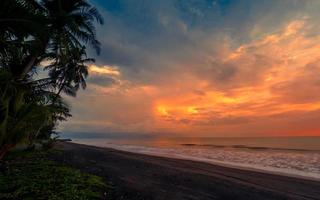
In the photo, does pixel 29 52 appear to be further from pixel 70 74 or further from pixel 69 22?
pixel 70 74

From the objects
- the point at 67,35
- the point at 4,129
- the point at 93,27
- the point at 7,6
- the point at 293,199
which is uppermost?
the point at 93,27

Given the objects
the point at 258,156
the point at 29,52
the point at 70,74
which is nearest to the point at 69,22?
the point at 29,52

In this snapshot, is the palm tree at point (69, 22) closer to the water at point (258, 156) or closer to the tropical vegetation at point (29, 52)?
the tropical vegetation at point (29, 52)

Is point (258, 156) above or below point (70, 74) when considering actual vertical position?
below

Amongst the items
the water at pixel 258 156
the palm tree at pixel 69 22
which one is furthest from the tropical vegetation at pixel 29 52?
the water at pixel 258 156

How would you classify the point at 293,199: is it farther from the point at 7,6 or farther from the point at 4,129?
the point at 7,6

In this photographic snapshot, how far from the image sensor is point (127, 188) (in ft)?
30.0

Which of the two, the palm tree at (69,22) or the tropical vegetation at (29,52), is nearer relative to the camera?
the tropical vegetation at (29,52)

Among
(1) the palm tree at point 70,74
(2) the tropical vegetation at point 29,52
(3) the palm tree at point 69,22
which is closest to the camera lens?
(2) the tropical vegetation at point 29,52

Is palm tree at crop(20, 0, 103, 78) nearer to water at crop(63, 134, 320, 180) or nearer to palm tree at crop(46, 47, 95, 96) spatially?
palm tree at crop(46, 47, 95, 96)

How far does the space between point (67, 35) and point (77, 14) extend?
69.0 inches

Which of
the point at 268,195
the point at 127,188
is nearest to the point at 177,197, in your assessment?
the point at 127,188

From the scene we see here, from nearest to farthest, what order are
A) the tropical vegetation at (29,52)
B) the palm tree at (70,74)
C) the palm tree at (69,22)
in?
the tropical vegetation at (29,52) → the palm tree at (69,22) → the palm tree at (70,74)

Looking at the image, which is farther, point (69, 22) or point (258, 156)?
point (258, 156)
